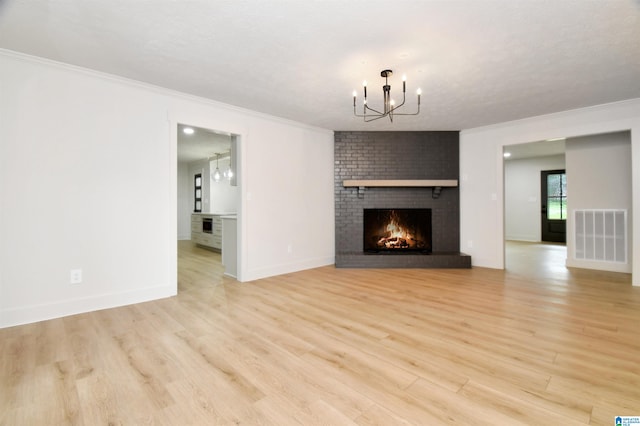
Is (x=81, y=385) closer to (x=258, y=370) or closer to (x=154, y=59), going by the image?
(x=258, y=370)

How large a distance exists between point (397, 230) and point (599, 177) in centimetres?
340

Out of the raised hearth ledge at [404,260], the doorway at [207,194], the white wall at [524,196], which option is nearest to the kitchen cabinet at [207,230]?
the doorway at [207,194]

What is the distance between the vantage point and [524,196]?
27.9 ft

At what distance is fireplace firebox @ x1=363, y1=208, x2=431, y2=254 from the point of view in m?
5.26

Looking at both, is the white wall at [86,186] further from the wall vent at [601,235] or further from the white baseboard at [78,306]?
the wall vent at [601,235]

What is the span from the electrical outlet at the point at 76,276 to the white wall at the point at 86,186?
38 millimetres

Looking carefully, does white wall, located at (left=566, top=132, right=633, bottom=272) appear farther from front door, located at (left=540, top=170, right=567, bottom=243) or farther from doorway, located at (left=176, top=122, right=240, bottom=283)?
doorway, located at (left=176, top=122, right=240, bottom=283)

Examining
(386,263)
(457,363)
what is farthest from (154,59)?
(386,263)

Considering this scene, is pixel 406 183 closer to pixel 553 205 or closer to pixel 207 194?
pixel 553 205

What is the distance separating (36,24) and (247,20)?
158 cm

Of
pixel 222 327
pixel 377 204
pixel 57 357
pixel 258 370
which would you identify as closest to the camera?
pixel 258 370

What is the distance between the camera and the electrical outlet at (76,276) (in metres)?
2.70

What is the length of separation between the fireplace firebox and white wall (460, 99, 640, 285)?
2.25 ft

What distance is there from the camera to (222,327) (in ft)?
7.83
